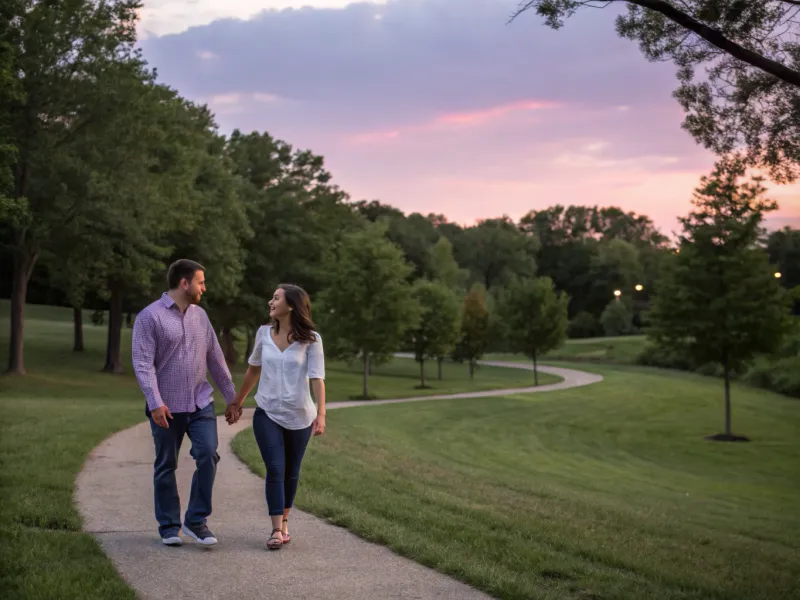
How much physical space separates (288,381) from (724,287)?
2489 cm

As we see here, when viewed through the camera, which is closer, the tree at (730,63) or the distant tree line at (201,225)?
the tree at (730,63)

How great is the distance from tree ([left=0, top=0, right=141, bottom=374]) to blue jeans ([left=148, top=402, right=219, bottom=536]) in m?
23.6

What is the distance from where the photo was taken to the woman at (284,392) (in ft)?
20.7

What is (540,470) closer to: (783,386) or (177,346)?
(177,346)

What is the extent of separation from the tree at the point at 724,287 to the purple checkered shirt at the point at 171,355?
24.1m

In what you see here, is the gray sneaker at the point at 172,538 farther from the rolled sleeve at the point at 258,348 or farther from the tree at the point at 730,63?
the tree at the point at 730,63

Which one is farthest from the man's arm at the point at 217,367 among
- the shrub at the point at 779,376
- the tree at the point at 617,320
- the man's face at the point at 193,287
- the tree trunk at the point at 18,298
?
the tree at the point at 617,320

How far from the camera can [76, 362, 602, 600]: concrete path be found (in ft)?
17.1

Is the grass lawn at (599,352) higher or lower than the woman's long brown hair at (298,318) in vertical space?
lower

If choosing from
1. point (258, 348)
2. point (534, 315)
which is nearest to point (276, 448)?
point (258, 348)

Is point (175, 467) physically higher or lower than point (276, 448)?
lower

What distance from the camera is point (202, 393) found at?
21.0 feet

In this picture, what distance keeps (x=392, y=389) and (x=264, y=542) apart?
37407 mm

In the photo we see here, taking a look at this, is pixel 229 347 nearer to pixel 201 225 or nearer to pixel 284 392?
pixel 201 225
